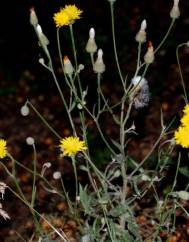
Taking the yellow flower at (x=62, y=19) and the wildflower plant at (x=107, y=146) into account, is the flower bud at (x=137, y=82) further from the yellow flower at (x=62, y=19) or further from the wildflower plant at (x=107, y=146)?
the yellow flower at (x=62, y=19)

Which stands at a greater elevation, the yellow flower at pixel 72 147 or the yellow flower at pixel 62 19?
the yellow flower at pixel 62 19

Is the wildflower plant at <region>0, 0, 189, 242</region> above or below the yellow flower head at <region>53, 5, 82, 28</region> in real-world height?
below

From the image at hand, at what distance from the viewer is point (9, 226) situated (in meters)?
3.15

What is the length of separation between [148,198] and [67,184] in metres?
0.67

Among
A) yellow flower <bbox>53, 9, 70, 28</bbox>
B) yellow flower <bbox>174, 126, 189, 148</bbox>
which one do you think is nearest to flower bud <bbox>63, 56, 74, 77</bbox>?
yellow flower <bbox>53, 9, 70, 28</bbox>

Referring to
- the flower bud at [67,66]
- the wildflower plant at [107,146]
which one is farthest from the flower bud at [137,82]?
the flower bud at [67,66]

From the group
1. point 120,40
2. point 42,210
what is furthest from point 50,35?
point 42,210

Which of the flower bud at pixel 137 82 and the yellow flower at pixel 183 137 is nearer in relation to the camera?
the yellow flower at pixel 183 137

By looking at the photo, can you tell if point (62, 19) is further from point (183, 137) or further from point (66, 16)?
point (183, 137)

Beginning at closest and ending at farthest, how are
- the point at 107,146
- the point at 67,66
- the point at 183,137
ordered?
1. the point at 183,137
2. the point at 67,66
3. the point at 107,146

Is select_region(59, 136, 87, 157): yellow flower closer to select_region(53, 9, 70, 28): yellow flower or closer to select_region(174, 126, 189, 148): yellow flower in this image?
select_region(174, 126, 189, 148): yellow flower

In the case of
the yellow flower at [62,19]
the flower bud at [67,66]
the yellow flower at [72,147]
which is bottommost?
the yellow flower at [72,147]

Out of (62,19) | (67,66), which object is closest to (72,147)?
(67,66)

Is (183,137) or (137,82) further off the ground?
(137,82)
